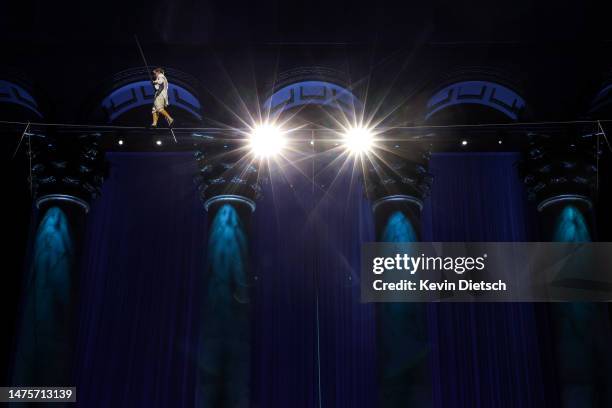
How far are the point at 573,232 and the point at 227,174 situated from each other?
21.5 ft

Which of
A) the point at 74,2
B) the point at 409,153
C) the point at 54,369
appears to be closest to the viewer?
the point at 54,369

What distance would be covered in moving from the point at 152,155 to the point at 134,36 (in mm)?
3121

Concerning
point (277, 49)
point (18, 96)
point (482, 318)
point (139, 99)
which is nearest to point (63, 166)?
point (18, 96)

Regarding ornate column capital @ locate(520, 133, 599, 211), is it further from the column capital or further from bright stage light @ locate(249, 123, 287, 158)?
bright stage light @ locate(249, 123, 287, 158)

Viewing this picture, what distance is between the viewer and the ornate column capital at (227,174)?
12641mm

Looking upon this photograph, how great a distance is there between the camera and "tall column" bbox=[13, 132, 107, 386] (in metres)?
11.0

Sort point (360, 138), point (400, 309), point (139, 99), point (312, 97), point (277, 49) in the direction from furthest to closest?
point (312, 97), point (139, 99), point (277, 49), point (360, 138), point (400, 309)

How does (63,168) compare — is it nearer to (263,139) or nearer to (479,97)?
(263,139)

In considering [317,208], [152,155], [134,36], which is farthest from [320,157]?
[134,36]

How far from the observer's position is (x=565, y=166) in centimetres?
1227

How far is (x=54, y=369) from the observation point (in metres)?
11.0

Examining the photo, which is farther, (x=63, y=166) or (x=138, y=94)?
(x=138, y=94)

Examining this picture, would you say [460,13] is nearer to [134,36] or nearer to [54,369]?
[134,36]

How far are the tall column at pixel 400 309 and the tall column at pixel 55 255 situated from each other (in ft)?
17.8
